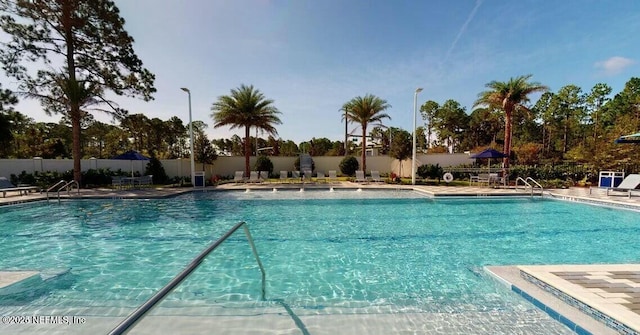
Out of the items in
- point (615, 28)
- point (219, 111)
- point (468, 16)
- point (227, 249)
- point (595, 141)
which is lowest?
point (227, 249)

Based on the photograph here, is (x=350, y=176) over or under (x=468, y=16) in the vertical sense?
under

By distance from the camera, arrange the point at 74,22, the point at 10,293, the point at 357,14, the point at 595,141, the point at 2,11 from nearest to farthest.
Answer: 1. the point at 10,293
2. the point at 357,14
3. the point at 2,11
4. the point at 74,22
5. the point at 595,141

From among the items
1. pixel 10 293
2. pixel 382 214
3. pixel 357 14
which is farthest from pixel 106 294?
pixel 357 14

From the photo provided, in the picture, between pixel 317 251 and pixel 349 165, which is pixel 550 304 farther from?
pixel 349 165

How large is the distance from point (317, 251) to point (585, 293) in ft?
13.5

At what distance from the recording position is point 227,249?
5.89 metres

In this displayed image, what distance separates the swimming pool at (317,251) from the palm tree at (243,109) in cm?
1061

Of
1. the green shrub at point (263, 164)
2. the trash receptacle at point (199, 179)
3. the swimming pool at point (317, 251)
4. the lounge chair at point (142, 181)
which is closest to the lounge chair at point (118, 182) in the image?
the lounge chair at point (142, 181)

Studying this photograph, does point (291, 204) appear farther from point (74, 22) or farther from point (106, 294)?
point (74, 22)

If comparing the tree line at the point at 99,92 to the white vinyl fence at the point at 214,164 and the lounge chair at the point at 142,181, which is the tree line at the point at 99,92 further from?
the lounge chair at the point at 142,181

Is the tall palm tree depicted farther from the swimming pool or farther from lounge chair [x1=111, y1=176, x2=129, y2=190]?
lounge chair [x1=111, y1=176, x2=129, y2=190]

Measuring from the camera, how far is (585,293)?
3045 millimetres

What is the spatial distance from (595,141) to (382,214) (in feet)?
59.3

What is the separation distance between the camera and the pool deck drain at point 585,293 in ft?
8.55
